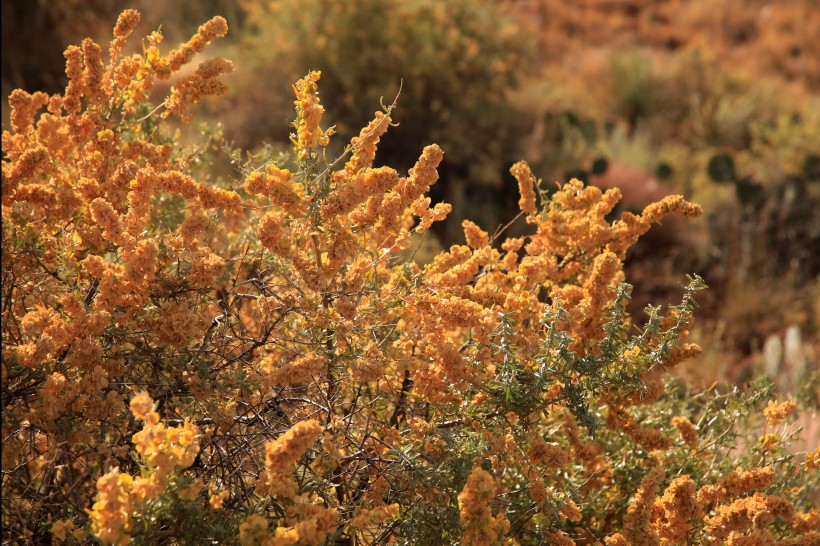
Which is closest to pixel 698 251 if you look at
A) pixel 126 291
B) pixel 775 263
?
pixel 775 263

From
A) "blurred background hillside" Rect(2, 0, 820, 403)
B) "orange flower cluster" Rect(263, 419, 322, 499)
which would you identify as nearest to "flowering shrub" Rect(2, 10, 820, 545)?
"orange flower cluster" Rect(263, 419, 322, 499)

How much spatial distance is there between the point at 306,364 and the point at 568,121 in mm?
7100

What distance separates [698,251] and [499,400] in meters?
5.95

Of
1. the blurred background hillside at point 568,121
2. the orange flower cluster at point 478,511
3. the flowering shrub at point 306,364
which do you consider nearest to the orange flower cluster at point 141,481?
the flowering shrub at point 306,364

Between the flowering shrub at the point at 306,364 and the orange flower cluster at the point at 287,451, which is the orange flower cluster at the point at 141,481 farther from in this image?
the orange flower cluster at the point at 287,451

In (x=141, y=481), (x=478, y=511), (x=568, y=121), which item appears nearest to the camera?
(x=141, y=481)

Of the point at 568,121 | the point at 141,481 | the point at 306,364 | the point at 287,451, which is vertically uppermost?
the point at 568,121

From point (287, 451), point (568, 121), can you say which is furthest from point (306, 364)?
point (568, 121)

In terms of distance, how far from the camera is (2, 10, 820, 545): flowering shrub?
2.22 meters

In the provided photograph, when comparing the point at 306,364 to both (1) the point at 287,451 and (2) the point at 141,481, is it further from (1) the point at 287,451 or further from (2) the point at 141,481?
(2) the point at 141,481

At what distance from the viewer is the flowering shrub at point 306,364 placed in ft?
7.30

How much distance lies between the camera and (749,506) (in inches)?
92.4

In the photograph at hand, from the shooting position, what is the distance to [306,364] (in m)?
2.17

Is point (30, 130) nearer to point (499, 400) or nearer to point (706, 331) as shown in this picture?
point (499, 400)
